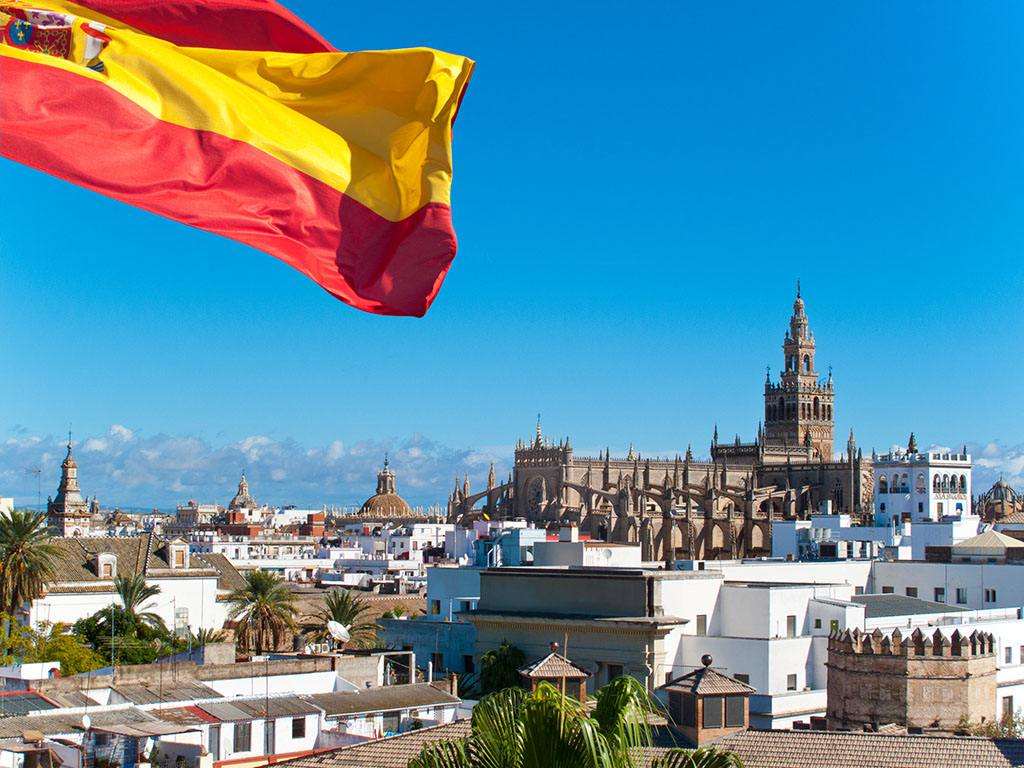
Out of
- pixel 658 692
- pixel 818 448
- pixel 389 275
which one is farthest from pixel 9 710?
pixel 818 448

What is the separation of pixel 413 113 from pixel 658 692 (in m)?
24.0

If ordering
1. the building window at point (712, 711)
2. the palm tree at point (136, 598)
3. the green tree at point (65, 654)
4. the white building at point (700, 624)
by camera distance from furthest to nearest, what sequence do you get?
1. the palm tree at point (136, 598)
2. the green tree at point (65, 654)
3. the white building at point (700, 624)
4. the building window at point (712, 711)

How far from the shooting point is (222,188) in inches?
365

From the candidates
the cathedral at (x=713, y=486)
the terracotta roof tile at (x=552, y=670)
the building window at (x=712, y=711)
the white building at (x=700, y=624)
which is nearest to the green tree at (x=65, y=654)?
the white building at (x=700, y=624)

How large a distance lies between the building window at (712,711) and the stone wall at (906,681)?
975 cm

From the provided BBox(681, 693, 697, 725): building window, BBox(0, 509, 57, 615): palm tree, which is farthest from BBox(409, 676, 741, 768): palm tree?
BBox(0, 509, 57, 615): palm tree

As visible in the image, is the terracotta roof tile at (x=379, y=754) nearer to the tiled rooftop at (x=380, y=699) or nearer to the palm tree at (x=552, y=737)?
the tiled rooftop at (x=380, y=699)

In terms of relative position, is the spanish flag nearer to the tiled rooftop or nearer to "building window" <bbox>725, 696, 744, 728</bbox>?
"building window" <bbox>725, 696, 744, 728</bbox>

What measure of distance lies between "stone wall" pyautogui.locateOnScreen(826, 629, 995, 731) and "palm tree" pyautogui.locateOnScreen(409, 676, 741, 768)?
26.3m

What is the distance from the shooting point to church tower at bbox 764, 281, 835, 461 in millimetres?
148000

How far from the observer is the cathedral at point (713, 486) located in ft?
350

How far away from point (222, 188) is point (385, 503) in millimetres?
149568

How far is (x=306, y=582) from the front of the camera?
75062mm

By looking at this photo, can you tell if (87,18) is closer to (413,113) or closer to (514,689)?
(413,113)
